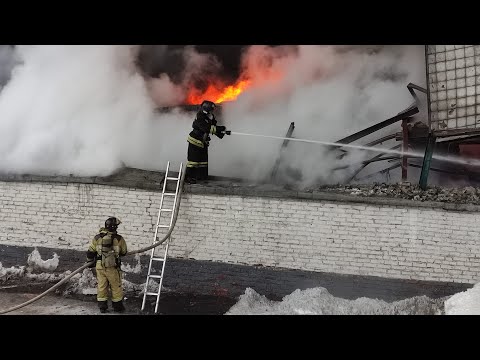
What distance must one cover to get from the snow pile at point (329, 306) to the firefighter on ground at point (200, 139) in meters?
2.44

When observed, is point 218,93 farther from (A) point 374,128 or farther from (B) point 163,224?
(B) point 163,224

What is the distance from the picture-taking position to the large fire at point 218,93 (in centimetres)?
1112

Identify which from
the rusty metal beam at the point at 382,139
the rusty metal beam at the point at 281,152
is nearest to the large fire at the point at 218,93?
the rusty metal beam at the point at 281,152

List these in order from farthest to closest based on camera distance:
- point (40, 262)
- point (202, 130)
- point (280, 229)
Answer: point (40, 262), point (202, 130), point (280, 229)

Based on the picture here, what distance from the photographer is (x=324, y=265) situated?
26.4ft

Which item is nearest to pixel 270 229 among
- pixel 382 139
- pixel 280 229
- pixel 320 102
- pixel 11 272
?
pixel 280 229

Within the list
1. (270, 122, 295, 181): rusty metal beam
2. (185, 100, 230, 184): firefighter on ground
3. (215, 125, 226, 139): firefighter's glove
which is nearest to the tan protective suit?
(185, 100, 230, 184): firefighter on ground

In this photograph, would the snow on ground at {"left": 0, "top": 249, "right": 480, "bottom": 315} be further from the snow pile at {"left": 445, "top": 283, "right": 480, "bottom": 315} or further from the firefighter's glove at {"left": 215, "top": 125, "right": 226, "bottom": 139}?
the firefighter's glove at {"left": 215, "top": 125, "right": 226, "bottom": 139}

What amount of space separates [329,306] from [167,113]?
5.22 meters

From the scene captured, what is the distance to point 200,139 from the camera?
8562mm

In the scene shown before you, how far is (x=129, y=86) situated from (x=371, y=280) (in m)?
6.27

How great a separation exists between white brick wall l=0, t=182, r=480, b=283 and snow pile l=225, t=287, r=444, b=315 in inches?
16.7

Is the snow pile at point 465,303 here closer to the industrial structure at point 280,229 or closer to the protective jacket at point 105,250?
the industrial structure at point 280,229

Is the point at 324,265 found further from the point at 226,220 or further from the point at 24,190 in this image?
the point at 24,190
